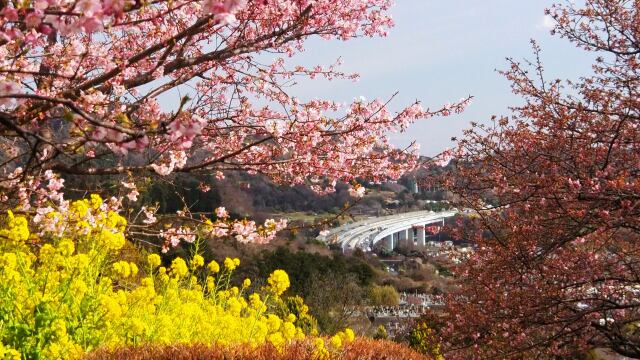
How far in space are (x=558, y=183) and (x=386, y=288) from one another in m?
23.7

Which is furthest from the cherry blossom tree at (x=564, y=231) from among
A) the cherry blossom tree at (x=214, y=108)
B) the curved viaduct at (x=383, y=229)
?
the curved viaduct at (x=383, y=229)

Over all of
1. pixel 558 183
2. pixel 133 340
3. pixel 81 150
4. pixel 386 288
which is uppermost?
pixel 81 150

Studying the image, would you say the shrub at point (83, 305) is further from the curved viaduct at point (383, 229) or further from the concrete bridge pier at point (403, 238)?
the concrete bridge pier at point (403, 238)

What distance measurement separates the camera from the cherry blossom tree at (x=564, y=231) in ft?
20.4

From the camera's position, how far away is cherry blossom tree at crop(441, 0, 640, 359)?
245 inches

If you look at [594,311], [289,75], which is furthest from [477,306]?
[289,75]

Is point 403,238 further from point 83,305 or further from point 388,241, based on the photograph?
point 83,305

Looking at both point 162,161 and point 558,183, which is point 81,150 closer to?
point 162,161

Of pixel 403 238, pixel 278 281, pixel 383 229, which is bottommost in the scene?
pixel 403 238

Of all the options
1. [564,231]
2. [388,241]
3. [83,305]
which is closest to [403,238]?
[388,241]

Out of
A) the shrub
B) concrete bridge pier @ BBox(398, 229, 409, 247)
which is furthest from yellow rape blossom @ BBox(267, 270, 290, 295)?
concrete bridge pier @ BBox(398, 229, 409, 247)

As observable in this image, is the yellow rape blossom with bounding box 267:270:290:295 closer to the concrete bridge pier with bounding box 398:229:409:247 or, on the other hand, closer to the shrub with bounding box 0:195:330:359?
the shrub with bounding box 0:195:330:359

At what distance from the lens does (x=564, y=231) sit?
6.50 m

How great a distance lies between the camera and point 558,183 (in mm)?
5883
